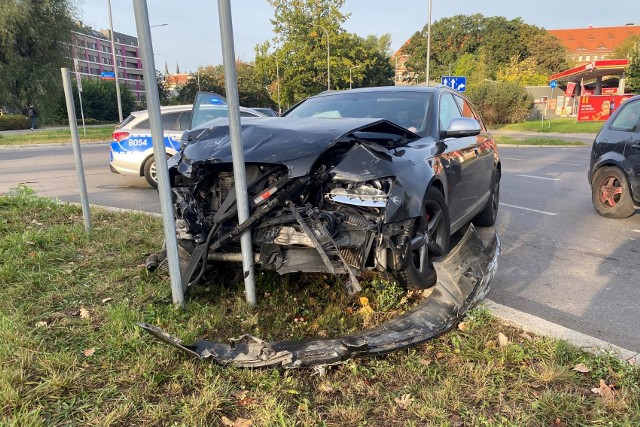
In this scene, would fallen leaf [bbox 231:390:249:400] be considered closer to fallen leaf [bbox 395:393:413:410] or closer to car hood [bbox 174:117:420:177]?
fallen leaf [bbox 395:393:413:410]

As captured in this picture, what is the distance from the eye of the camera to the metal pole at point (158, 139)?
2971 millimetres

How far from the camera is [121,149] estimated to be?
9.02 meters

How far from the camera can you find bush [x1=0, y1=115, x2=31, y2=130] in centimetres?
3219

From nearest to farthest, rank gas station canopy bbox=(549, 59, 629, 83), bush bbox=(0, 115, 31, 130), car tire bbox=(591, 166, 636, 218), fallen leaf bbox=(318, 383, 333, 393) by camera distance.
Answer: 1. fallen leaf bbox=(318, 383, 333, 393)
2. car tire bbox=(591, 166, 636, 218)
3. bush bbox=(0, 115, 31, 130)
4. gas station canopy bbox=(549, 59, 629, 83)

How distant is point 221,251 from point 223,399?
1217mm

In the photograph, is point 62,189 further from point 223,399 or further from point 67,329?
point 223,399

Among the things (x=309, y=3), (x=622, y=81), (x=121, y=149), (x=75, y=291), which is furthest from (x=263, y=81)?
(x=75, y=291)

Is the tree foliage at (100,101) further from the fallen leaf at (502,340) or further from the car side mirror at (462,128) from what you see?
the fallen leaf at (502,340)

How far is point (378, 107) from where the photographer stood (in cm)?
470

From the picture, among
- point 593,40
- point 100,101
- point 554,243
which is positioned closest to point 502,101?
point 554,243

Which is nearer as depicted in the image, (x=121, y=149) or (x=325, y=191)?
(x=325, y=191)

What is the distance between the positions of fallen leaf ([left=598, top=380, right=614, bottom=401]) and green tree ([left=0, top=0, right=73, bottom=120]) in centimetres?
3262

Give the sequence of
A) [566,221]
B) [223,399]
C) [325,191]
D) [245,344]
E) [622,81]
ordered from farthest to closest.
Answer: [622,81], [566,221], [325,191], [245,344], [223,399]

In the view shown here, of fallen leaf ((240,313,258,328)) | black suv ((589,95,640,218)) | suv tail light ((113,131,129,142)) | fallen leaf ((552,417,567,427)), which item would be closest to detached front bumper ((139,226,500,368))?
fallen leaf ((240,313,258,328))
